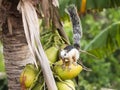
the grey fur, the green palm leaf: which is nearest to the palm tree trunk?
the grey fur

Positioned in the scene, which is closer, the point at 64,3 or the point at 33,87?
the point at 33,87

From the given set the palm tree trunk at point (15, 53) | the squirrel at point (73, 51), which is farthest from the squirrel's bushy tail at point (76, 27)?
the palm tree trunk at point (15, 53)

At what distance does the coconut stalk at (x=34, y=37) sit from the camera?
4.96ft

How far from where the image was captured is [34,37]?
1617 millimetres

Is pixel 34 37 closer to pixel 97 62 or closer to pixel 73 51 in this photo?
pixel 73 51

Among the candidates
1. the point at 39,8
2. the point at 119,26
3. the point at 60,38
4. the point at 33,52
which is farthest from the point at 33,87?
the point at 119,26

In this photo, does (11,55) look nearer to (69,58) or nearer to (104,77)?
(69,58)

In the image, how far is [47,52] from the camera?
5.49 ft

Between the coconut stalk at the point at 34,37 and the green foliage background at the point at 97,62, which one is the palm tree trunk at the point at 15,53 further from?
the green foliage background at the point at 97,62

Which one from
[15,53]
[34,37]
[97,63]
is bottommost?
[97,63]

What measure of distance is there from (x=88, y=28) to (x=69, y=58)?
666cm

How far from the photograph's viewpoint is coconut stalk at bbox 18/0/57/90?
151 centimetres

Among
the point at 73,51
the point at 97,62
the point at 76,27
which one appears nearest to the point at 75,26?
the point at 76,27

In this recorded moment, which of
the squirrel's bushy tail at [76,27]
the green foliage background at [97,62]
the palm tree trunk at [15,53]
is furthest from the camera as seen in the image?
the green foliage background at [97,62]
